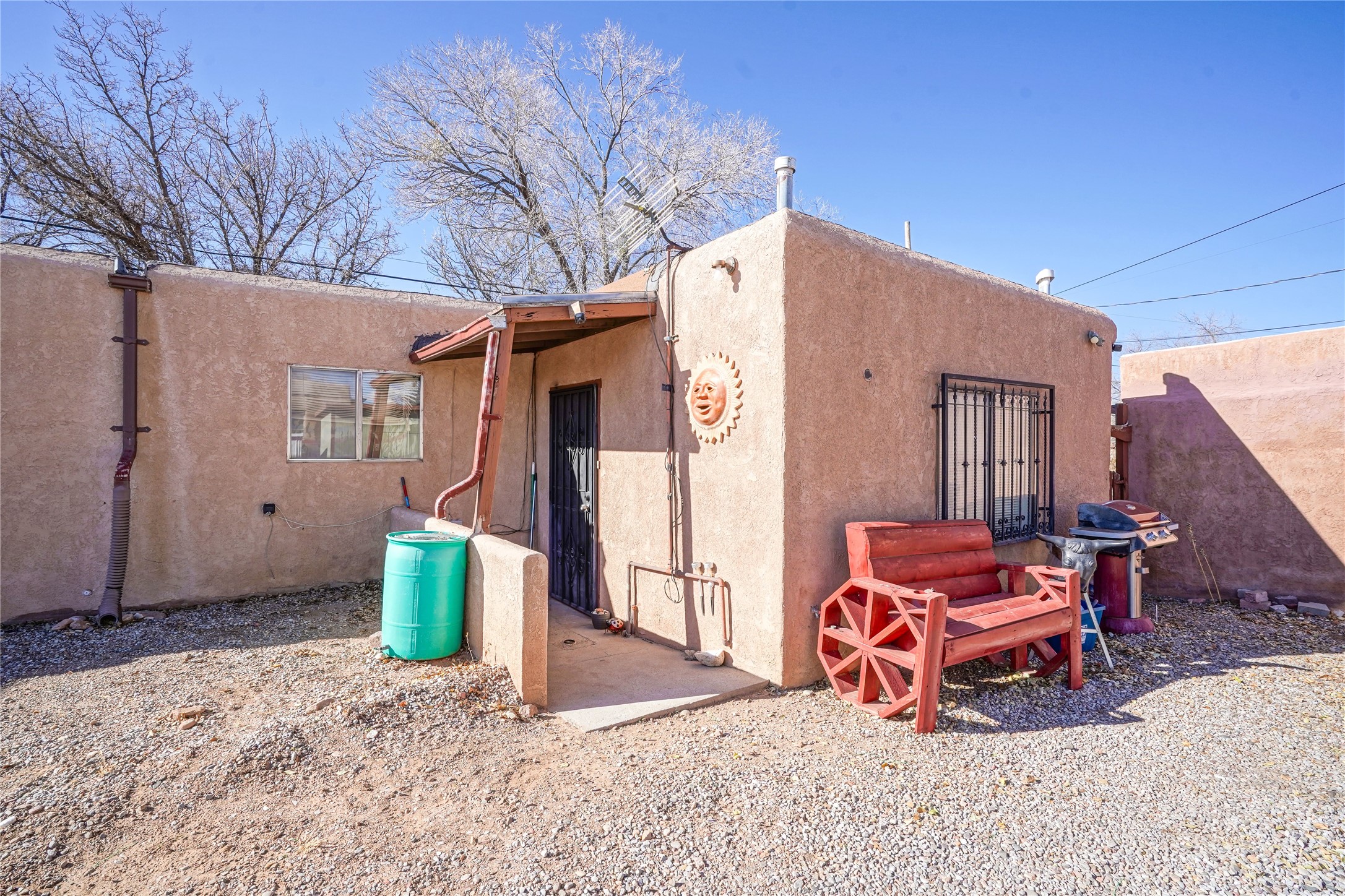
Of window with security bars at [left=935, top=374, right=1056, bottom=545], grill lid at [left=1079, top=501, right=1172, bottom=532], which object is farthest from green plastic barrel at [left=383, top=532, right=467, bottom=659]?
grill lid at [left=1079, top=501, right=1172, bottom=532]

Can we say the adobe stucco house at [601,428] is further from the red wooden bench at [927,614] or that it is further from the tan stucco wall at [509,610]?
the red wooden bench at [927,614]

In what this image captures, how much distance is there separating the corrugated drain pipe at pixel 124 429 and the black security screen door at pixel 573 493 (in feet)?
12.6

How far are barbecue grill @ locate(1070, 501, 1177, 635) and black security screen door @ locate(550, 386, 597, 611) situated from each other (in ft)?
14.8

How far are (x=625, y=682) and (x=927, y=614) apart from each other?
208 cm

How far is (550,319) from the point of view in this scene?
4973 mm

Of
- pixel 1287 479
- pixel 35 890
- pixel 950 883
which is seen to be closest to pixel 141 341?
pixel 35 890

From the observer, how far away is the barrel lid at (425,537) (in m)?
4.68

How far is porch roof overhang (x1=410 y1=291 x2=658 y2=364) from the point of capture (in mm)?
4793

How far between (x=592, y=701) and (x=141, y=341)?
541 centimetres

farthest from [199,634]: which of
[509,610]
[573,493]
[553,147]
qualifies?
[553,147]

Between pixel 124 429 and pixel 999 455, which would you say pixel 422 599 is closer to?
pixel 124 429

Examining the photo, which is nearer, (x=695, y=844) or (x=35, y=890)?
(x=35, y=890)

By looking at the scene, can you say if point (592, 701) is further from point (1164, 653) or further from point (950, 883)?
point (1164, 653)

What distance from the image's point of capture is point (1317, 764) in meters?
3.45
